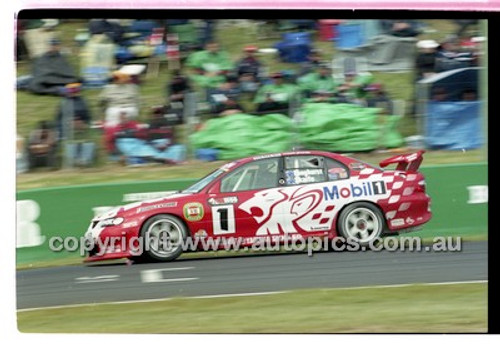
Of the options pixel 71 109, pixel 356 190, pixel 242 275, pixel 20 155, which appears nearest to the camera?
pixel 20 155

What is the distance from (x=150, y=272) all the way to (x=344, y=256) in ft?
3.90

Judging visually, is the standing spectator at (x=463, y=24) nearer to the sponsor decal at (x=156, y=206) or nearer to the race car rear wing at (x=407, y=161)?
the race car rear wing at (x=407, y=161)

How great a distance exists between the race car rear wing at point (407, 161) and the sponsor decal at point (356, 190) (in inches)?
5.6

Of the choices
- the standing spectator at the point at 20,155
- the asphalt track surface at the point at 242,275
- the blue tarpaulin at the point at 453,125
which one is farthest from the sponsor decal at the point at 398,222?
the standing spectator at the point at 20,155

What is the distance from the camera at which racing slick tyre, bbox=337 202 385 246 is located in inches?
303

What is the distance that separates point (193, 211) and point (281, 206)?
54 centimetres

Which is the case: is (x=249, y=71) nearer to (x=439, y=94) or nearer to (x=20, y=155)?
(x=439, y=94)

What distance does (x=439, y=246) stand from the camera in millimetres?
7688

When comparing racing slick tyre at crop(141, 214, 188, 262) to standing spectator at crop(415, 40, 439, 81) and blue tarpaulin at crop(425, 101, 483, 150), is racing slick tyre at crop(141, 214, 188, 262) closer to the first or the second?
blue tarpaulin at crop(425, 101, 483, 150)

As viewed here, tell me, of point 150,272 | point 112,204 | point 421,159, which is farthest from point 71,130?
point 421,159

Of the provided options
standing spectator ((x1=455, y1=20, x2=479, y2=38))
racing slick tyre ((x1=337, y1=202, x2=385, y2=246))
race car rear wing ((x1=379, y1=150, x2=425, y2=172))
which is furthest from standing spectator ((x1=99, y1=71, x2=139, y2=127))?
standing spectator ((x1=455, y1=20, x2=479, y2=38))

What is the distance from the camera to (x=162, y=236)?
7.69 m

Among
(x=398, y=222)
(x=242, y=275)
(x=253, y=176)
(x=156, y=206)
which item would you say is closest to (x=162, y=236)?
(x=156, y=206)

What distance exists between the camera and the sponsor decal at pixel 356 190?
7746 mm
